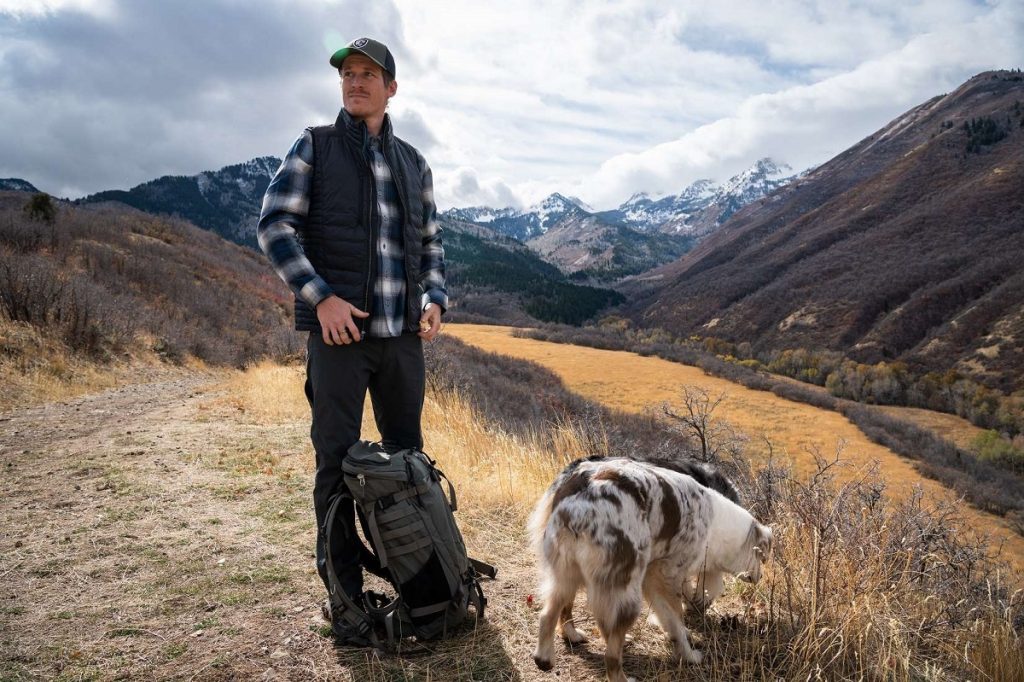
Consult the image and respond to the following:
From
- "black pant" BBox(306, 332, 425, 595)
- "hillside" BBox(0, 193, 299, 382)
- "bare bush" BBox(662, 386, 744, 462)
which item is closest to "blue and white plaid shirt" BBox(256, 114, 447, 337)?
"black pant" BBox(306, 332, 425, 595)

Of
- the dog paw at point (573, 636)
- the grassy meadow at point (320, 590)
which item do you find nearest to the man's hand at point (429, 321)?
the grassy meadow at point (320, 590)

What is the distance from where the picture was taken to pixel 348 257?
8.36ft

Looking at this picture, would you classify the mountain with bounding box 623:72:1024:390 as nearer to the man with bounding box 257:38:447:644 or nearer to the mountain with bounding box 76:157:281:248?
the man with bounding box 257:38:447:644

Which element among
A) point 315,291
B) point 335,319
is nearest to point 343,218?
point 315,291

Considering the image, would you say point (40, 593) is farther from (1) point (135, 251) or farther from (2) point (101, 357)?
(1) point (135, 251)

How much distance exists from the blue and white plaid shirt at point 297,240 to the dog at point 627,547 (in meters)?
1.19

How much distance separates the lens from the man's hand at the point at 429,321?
2846mm

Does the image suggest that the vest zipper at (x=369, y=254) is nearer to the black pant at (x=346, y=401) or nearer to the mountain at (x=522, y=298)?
the black pant at (x=346, y=401)

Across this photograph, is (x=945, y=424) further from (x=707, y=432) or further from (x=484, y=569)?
(x=484, y=569)

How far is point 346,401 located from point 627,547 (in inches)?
56.6

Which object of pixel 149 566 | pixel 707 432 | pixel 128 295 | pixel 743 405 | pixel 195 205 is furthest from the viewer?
pixel 195 205

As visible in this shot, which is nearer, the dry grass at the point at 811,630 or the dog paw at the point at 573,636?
the dry grass at the point at 811,630

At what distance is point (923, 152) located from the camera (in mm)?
83312

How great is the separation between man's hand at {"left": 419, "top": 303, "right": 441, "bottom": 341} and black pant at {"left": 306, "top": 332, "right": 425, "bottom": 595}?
0.07 metres
